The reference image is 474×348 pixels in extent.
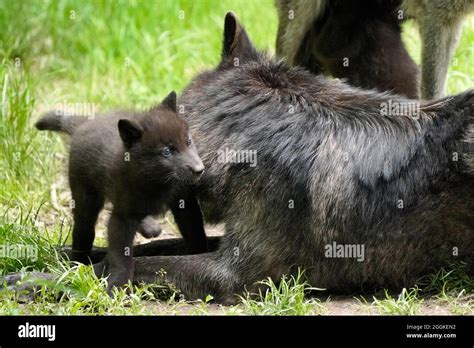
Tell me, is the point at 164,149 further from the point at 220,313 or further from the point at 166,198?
the point at 220,313

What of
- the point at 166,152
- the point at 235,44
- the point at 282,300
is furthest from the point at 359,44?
the point at 282,300

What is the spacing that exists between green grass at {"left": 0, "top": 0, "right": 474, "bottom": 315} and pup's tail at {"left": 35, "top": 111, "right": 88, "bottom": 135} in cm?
64

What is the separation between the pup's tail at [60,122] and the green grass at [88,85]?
64 cm

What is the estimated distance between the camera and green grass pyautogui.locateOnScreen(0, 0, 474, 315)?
5.53 metres

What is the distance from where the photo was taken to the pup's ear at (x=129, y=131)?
5371 millimetres

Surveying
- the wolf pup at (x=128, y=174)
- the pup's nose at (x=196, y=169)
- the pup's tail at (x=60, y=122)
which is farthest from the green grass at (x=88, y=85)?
the pup's nose at (x=196, y=169)

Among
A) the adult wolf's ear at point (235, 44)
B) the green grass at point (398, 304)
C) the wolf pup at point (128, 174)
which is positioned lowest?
the green grass at point (398, 304)

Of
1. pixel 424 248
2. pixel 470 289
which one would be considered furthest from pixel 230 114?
pixel 470 289

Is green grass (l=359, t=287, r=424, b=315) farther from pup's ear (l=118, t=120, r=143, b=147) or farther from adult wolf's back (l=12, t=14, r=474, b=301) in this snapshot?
pup's ear (l=118, t=120, r=143, b=147)

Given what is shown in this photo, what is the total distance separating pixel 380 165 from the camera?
18.9 feet

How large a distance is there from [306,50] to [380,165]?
2.99 meters

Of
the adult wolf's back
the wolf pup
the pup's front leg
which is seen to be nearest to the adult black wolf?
the adult wolf's back

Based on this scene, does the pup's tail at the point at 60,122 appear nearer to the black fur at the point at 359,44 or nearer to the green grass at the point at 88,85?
the green grass at the point at 88,85

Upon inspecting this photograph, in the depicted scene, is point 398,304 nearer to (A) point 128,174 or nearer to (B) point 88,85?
(A) point 128,174
